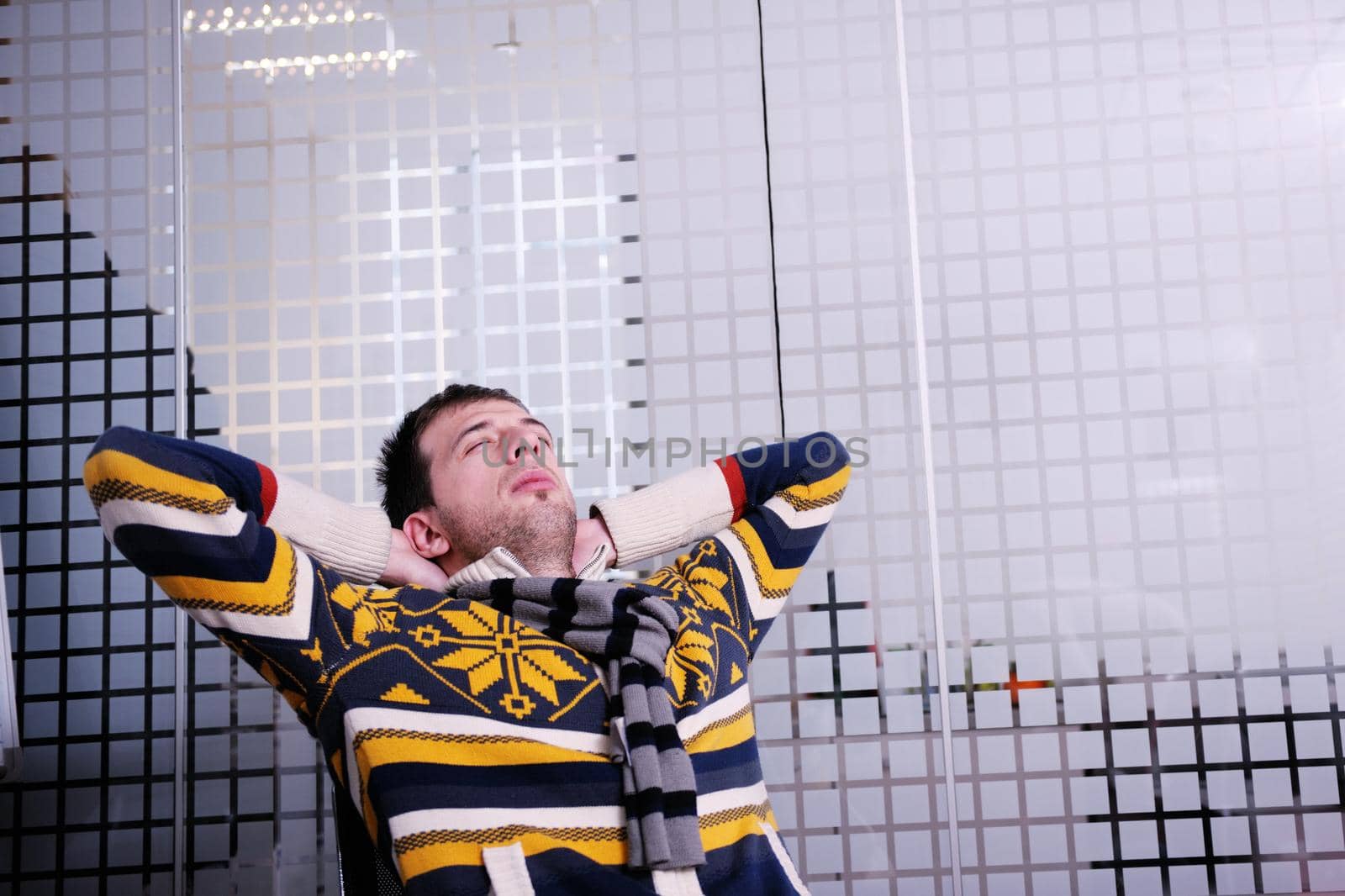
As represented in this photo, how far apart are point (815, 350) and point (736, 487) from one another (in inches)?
18.3

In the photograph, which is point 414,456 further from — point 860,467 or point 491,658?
point 860,467

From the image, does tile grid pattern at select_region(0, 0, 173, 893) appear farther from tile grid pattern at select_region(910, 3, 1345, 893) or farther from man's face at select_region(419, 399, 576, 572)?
tile grid pattern at select_region(910, 3, 1345, 893)

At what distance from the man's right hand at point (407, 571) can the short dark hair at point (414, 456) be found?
0.09m

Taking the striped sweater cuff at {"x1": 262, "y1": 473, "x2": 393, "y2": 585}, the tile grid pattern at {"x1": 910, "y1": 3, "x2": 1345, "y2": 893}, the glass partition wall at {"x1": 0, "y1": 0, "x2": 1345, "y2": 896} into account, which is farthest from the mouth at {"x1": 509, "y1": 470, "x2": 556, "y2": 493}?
the tile grid pattern at {"x1": 910, "y1": 3, "x2": 1345, "y2": 893}

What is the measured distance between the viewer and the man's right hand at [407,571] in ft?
5.65

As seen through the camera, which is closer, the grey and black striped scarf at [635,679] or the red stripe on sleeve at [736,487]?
the grey and black striped scarf at [635,679]

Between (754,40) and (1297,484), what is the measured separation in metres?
1.45

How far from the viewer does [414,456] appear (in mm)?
1872

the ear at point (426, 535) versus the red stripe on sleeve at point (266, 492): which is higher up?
the red stripe on sleeve at point (266, 492)

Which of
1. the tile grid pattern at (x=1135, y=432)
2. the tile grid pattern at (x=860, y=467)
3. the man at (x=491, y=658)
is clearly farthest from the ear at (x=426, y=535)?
the tile grid pattern at (x=1135, y=432)

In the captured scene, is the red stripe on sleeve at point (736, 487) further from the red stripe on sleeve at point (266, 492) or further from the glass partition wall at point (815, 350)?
the red stripe on sleeve at point (266, 492)

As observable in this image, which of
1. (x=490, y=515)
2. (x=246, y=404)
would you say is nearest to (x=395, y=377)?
(x=246, y=404)

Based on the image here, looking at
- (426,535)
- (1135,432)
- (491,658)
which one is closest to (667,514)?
(426,535)

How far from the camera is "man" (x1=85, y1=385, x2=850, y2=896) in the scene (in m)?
1.33
